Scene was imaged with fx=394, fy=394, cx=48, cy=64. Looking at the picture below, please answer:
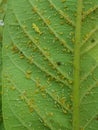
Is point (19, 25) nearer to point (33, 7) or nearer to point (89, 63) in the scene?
point (33, 7)

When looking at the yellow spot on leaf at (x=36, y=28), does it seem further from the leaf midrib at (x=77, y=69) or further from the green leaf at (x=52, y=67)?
the leaf midrib at (x=77, y=69)

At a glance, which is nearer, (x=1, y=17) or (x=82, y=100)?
(x=82, y=100)

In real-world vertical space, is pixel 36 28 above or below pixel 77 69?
above

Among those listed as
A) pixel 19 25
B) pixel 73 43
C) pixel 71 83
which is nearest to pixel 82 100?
pixel 71 83

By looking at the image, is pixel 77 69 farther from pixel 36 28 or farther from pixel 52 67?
pixel 36 28

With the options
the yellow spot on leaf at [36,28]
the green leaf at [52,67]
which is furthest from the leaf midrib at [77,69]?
the yellow spot on leaf at [36,28]

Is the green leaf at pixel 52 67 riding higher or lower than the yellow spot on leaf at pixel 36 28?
lower

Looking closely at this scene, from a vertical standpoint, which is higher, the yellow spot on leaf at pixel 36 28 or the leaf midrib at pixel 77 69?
the yellow spot on leaf at pixel 36 28

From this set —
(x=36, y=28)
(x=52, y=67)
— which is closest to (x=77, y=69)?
(x=52, y=67)
